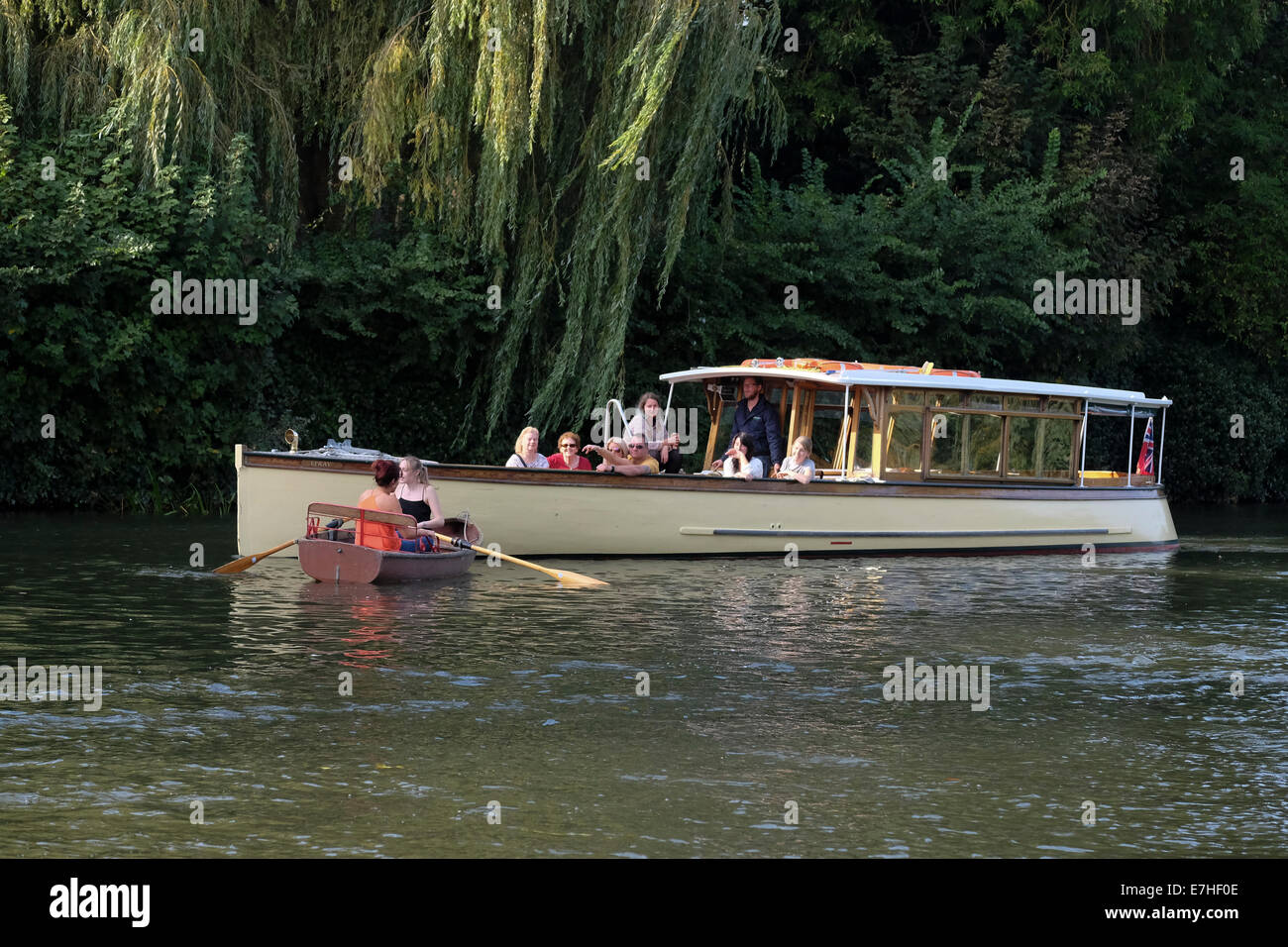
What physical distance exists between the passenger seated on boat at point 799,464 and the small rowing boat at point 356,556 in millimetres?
5154

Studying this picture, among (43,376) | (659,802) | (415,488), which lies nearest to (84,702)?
(659,802)

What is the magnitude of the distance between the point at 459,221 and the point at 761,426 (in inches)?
225

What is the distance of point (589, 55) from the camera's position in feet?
78.0

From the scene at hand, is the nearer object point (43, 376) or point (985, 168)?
point (43, 376)

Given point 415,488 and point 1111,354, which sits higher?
point 1111,354

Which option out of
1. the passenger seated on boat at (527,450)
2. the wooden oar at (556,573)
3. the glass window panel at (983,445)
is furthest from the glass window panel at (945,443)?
the wooden oar at (556,573)

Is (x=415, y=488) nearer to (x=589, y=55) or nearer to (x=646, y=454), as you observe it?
(x=646, y=454)

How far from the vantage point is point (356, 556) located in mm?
16375

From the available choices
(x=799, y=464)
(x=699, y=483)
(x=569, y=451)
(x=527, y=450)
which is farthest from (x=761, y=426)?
(x=527, y=450)

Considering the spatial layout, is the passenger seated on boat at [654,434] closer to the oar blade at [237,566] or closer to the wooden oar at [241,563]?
the wooden oar at [241,563]

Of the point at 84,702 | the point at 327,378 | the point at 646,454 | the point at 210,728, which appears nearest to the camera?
the point at 210,728

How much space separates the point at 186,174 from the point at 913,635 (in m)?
14.3

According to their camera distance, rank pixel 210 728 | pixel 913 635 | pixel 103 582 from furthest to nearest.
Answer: pixel 103 582 → pixel 913 635 → pixel 210 728

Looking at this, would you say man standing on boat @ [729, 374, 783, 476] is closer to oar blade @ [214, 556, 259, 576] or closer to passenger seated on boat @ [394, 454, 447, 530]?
passenger seated on boat @ [394, 454, 447, 530]
